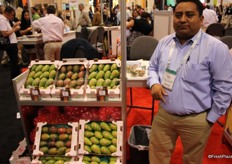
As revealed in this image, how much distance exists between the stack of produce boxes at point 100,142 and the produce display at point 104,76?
0.35 metres

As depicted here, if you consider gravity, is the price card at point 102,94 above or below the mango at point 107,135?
above

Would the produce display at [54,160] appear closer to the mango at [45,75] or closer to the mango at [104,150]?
the mango at [104,150]

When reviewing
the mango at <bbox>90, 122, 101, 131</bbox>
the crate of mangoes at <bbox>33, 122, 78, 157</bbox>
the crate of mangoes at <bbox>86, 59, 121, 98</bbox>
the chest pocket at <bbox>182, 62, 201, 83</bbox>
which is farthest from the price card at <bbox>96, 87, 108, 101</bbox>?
the chest pocket at <bbox>182, 62, 201, 83</bbox>

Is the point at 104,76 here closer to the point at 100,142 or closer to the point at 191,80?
the point at 100,142

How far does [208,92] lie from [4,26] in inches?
159

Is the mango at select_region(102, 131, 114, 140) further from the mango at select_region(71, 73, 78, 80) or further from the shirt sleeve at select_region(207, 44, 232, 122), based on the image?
the shirt sleeve at select_region(207, 44, 232, 122)

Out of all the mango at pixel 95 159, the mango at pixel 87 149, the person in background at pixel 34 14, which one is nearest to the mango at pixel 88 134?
the mango at pixel 87 149

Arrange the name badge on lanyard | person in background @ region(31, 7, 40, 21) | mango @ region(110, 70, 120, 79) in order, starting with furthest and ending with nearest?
1. person in background @ region(31, 7, 40, 21)
2. mango @ region(110, 70, 120, 79)
3. the name badge on lanyard

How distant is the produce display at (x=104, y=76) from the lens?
2072mm

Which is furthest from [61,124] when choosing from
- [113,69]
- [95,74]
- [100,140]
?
[113,69]

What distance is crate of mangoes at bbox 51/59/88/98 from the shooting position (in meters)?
2.08

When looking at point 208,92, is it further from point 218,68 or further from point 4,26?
point 4,26

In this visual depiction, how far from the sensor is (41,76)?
2.18m

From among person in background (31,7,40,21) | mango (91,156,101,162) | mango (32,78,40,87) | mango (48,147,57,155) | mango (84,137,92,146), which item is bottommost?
mango (91,156,101,162)
